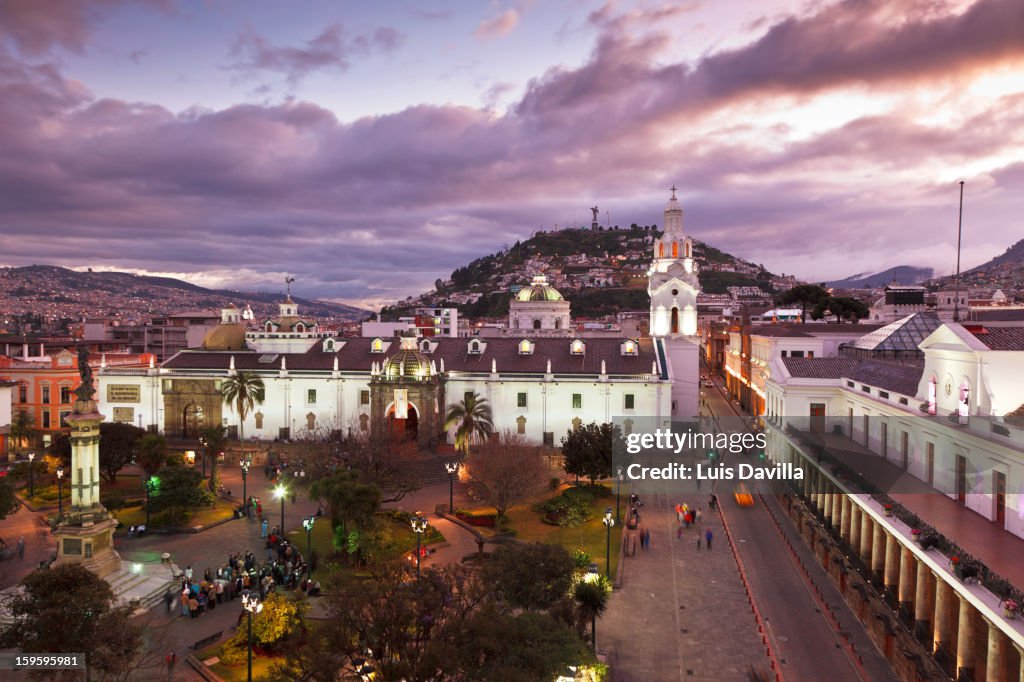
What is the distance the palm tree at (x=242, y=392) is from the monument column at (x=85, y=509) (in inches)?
904

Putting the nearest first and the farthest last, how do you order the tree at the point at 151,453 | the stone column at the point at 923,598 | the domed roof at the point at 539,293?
the stone column at the point at 923,598 < the tree at the point at 151,453 < the domed roof at the point at 539,293

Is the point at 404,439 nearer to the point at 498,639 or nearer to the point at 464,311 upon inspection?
the point at 498,639

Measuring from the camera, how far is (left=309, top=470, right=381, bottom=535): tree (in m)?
28.3

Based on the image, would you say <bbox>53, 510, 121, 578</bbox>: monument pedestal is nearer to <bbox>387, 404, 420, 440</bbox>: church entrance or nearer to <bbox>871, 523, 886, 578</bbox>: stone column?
<bbox>387, 404, 420, 440</bbox>: church entrance

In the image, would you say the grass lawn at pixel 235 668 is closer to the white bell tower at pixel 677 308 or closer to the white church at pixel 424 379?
the white church at pixel 424 379

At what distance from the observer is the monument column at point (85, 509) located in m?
25.9

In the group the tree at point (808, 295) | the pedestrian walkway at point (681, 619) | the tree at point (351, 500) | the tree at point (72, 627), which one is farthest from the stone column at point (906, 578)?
the tree at point (808, 295)

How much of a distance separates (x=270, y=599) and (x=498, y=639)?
9.98 m

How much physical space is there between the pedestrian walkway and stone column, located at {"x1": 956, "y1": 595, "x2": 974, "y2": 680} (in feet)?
17.2

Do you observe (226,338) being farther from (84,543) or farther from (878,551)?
(878,551)

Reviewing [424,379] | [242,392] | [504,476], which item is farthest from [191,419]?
[504,476]

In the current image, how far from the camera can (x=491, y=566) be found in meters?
20.6

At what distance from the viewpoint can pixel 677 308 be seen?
59.8 m

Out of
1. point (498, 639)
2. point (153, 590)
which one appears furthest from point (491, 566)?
point (153, 590)
